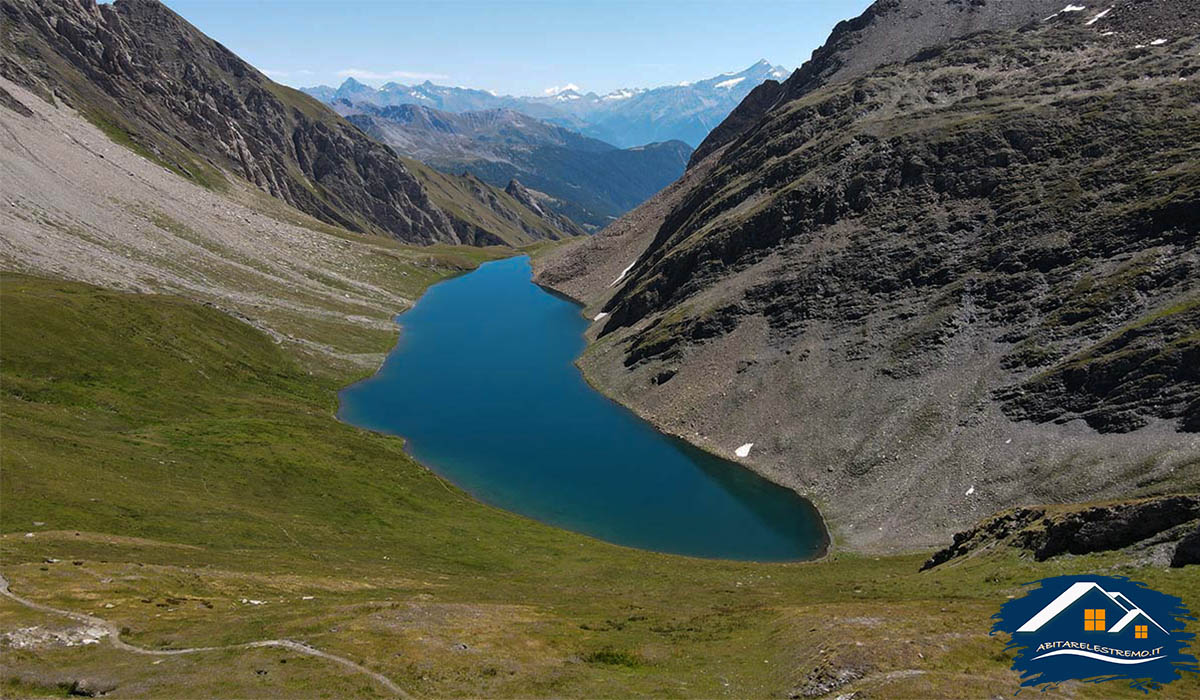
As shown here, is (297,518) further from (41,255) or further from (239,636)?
(41,255)

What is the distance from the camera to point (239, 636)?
40281 mm

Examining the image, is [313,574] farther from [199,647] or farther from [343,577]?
[199,647]

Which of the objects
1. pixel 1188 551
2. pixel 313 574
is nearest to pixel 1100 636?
pixel 1188 551

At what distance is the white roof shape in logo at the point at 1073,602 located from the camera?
36.4 meters

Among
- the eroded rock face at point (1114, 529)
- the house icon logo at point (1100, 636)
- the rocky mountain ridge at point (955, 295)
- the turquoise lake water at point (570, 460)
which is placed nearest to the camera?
the house icon logo at point (1100, 636)

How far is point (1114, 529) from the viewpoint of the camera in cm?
5053

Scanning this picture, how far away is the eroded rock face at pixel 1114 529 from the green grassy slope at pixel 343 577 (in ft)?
6.34

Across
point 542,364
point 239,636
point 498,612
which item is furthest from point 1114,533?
point 542,364

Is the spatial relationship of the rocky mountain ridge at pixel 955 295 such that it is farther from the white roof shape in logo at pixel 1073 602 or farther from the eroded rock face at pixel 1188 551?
the white roof shape in logo at pixel 1073 602

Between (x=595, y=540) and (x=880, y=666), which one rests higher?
(x=880, y=666)

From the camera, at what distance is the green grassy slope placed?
3644 cm

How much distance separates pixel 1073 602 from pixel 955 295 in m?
83.2

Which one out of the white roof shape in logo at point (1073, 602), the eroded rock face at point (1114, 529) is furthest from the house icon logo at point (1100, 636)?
the eroded rock face at point (1114, 529)

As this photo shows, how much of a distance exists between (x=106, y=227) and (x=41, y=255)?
1149 inches
